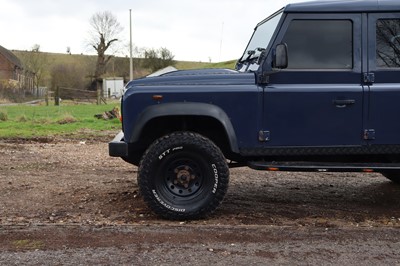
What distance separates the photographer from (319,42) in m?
5.08

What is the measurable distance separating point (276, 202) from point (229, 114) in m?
1.53

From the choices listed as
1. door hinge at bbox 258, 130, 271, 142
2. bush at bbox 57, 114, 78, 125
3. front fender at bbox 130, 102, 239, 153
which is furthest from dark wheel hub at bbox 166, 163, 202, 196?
bush at bbox 57, 114, 78, 125

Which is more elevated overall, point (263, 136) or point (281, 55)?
point (281, 55)

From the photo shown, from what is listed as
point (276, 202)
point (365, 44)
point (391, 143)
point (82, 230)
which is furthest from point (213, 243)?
point (365, 44)

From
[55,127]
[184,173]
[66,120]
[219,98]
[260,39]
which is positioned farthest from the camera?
[66,120]

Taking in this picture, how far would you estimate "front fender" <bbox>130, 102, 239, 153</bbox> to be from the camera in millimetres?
4816

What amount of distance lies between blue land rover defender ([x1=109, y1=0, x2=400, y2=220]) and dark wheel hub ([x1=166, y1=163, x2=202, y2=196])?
10 mm

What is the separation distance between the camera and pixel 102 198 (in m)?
5.84

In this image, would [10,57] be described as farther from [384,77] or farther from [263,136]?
[384,77]

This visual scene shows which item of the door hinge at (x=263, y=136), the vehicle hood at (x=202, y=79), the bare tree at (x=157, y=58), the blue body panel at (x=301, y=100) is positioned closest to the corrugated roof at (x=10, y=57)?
the bare tree at (x=157, y=58)

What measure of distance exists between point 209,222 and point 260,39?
2256 millimetres

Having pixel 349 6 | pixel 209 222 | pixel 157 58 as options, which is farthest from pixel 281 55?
pixel 157 58

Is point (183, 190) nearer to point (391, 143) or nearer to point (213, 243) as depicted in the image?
point (213, 243)

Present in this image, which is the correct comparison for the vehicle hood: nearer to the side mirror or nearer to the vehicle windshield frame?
the side mirror
